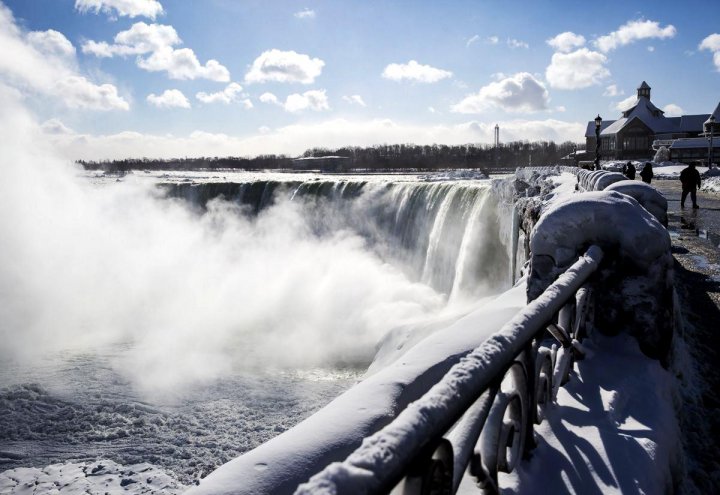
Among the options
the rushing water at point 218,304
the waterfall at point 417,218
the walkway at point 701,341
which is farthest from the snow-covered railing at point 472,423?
the waterfall at point 417,218

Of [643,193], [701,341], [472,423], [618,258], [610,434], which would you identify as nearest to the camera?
[472,423]

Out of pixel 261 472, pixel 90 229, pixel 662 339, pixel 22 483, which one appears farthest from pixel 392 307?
pixel 90 229

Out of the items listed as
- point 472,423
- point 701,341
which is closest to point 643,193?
point 701,341

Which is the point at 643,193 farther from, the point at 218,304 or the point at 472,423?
the point at 218,304

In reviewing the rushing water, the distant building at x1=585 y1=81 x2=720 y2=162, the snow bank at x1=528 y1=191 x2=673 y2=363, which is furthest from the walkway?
the distant building at x1=585 y1=81 x2=720 y2=162

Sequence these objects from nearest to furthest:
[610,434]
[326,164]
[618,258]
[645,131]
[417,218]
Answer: [610,434] < [618,258] < [417,218] < [645,131] < [326,164]

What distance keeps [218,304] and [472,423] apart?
21.1 metres

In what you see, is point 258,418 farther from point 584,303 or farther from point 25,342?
point 25,342

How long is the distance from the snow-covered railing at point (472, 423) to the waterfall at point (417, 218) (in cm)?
1160

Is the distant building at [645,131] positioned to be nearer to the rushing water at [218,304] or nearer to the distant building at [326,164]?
the distant building at [326,164]

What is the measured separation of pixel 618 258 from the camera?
3010 millimetres

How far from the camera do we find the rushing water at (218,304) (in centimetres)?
950

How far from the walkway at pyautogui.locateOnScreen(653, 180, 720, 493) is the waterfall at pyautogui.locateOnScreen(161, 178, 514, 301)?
463 centimetres

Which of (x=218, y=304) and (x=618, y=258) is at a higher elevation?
(x=618, y=258)
